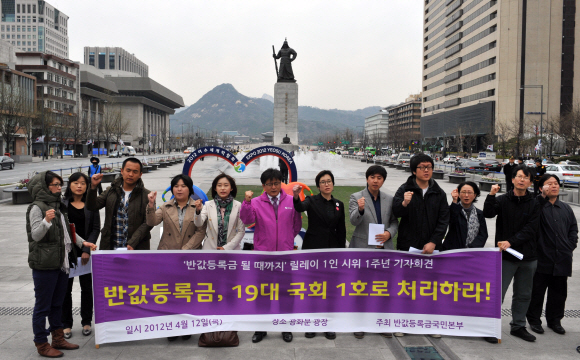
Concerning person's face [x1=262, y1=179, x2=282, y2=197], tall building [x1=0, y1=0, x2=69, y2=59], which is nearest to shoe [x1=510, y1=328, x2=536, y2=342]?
person's face [x1=262, y1=179, x2=282, y2=197]

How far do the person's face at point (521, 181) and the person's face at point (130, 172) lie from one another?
14.7 feet

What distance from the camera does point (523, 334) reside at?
17.5 feet

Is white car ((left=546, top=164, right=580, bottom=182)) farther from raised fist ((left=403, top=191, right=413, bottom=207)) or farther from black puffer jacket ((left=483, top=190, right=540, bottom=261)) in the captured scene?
raised fist ((left=403, top=191, right=413, bottom=207))

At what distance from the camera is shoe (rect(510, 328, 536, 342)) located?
208 inches

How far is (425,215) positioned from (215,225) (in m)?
2.47

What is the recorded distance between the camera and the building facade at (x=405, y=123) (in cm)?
11475

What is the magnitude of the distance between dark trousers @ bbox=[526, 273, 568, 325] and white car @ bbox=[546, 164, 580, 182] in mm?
24652

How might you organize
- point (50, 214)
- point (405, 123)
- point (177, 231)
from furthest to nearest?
point (405, 123)
point (177, 231)
point (50, 214)

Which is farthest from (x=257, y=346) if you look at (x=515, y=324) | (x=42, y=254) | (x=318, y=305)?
(x=515, y=324)

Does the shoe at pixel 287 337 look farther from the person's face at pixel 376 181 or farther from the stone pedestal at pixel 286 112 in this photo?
the stone pedestal at pixel 286 112

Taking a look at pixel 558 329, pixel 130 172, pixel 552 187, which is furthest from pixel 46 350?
pixel 552 187

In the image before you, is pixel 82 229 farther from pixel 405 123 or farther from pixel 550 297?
pixel 405 123

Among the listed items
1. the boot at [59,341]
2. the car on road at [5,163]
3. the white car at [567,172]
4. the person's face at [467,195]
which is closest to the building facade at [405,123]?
the white car at [567,172]

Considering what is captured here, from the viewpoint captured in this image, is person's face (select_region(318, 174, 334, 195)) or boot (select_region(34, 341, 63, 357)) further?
person's face (select_region(318, 174, 334, 195))
